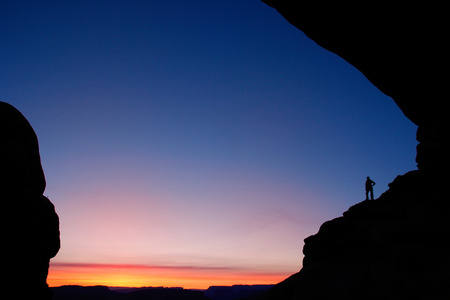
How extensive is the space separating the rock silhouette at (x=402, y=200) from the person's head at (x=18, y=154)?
21475 millimetres

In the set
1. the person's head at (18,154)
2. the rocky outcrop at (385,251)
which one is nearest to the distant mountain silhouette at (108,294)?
the person's head at (18,154)

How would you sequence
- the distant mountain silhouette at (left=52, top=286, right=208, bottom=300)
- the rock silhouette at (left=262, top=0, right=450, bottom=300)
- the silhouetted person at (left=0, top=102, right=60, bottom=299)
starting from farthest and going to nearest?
the distant mountain silhouette at (left=52, top=286, right=208, bottom=300), the silhouetted person at (left=0, top=102, right=60, bottom=299), the rock silhouette at (left=262, top=0, right=450, bottom=300)

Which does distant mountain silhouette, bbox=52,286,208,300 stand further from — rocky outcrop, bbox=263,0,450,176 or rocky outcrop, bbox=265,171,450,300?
rocky outcrop, bbox=263,0,450,176

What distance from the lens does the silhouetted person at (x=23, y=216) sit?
68.1 feet

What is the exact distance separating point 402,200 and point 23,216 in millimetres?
28553

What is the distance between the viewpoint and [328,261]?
57.5 ft

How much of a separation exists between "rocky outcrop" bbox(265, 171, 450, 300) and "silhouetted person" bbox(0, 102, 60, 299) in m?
18.8

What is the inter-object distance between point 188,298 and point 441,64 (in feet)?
700

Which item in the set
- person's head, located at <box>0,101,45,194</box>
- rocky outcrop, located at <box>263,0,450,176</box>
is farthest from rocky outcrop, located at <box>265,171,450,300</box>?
person's head, located at <box>0,101,45,194</box>

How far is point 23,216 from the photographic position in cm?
2205

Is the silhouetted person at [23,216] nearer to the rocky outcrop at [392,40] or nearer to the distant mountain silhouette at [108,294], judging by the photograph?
the rocky outcrop at [392,40]

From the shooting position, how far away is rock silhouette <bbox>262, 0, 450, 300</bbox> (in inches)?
365

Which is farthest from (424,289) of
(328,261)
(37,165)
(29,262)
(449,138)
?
(37,165)

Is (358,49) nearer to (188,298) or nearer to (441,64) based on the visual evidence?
(441,64)
